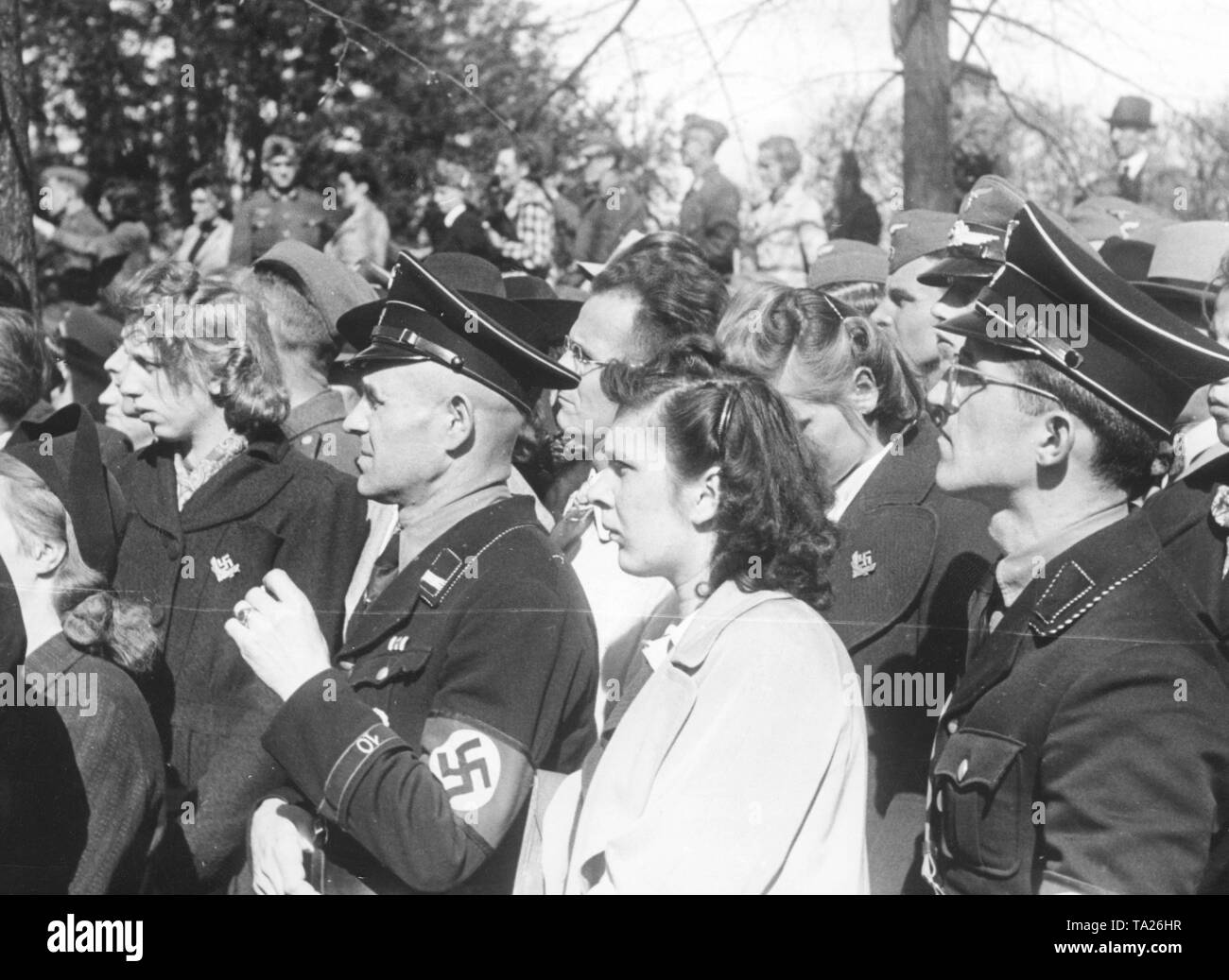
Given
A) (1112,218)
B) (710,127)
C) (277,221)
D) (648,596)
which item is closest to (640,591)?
(648,596)

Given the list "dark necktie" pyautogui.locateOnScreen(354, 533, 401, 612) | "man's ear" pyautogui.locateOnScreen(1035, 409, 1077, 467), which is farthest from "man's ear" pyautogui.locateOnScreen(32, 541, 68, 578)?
"man's ear" pyautogui.locateOnScreen(1035, 409, 1077, 467)

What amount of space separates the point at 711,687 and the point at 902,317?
6.58 ft

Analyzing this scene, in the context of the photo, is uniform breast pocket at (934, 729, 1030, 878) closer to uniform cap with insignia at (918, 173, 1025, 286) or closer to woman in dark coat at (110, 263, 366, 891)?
uniform cap with insignia at (918, 173, 1025, 286)

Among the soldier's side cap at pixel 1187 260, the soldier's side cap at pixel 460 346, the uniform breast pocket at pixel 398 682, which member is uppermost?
the soldier's side cap at pixel 1187 260

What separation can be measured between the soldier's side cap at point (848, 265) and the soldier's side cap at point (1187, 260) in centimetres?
75

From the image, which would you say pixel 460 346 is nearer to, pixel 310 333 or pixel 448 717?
pixel 448 717

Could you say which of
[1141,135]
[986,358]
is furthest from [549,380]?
[1141,135]

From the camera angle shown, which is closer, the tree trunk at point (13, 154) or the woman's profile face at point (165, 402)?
the woman's profile face at point (165, 402)

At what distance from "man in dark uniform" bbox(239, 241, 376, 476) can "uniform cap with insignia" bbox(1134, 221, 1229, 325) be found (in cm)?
203

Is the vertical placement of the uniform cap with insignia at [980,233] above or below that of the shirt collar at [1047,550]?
above

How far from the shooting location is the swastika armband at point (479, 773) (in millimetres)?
2807

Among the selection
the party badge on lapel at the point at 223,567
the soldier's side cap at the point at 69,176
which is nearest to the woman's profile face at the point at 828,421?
the party badge on lapel at the point at 223,567

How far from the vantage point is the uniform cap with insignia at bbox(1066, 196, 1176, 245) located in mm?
4902

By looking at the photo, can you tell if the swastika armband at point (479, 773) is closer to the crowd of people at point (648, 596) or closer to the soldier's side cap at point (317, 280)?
the crowd of people at point (648, 596)
